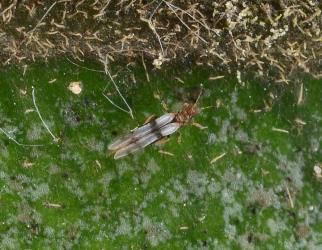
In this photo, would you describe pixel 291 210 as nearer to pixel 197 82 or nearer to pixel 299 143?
pixel 299 143

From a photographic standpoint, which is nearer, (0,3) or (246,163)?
(0,3)

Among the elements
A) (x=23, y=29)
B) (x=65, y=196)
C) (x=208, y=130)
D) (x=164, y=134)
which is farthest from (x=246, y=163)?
(x=23, y=29)

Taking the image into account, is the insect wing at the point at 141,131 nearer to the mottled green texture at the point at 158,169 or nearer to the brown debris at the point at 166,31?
the mottled green texture at the point at 158,169

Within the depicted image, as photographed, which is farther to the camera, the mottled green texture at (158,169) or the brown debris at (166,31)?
the mottled green texture at (158,169)

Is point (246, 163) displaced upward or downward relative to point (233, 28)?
downward

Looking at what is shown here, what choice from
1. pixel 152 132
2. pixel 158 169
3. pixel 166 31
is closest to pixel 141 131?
pixel 152 132

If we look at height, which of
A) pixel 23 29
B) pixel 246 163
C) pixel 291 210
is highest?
pixel 23 29

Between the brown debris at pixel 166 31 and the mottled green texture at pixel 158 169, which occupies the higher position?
the brown debris at pixel 166 31

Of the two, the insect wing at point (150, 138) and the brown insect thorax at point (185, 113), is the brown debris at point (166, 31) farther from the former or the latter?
the insect wing at point (150, 138)

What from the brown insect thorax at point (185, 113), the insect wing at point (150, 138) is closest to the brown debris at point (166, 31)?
the brown insect thorax at point (185, 113)
